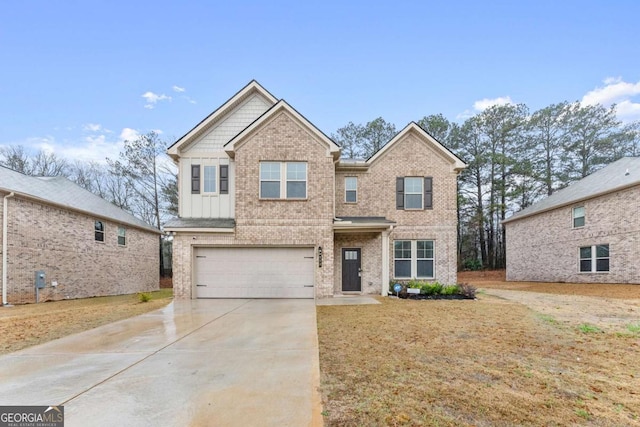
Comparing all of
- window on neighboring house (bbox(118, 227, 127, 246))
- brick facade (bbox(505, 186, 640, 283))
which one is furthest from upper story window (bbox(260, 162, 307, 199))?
brick facade (bbox(505, 186, 640, 283))

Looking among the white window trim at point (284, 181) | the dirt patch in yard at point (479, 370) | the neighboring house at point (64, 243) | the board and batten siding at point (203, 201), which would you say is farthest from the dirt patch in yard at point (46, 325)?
the white window trim at point (284, 181)

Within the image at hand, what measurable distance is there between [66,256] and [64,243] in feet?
2.07

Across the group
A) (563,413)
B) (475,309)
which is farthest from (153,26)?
(563,413)

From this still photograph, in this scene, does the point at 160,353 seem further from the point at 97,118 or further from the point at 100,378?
the point at 97,118

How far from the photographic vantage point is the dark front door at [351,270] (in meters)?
14.5

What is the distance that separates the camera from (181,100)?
22.6 metres

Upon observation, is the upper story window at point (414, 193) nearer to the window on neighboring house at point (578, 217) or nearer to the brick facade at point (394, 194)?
the brick facade at point (394, 194)

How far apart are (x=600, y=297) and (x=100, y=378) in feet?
56.7

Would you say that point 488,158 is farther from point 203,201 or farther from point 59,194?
point 59,194

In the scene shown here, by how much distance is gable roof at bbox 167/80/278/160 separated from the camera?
1395 centimetres

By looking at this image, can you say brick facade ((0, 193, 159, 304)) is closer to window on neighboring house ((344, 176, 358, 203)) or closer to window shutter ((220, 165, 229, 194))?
window shutter ((220, 165, 229, 194))

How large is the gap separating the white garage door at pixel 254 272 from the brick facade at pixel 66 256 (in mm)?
6928

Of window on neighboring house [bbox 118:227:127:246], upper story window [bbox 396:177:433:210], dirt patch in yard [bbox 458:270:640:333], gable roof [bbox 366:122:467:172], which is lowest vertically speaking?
dirt patch in yard [bbox 458:270:640:333]

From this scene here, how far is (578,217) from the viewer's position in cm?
1930
